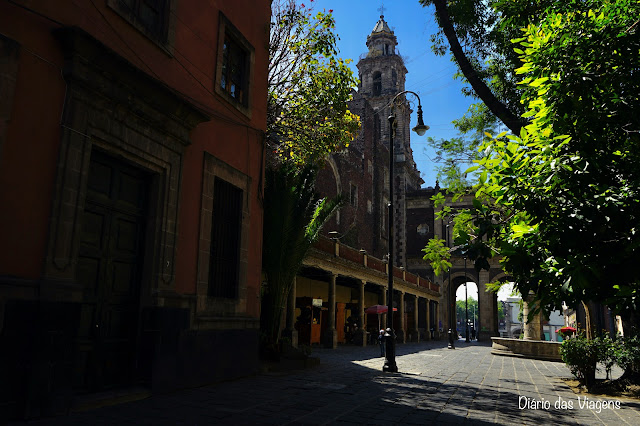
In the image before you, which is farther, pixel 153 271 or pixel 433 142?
pixel 433 142

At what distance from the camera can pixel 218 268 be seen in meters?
9.70

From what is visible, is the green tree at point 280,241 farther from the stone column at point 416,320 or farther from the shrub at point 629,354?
the stone column at point 416,320

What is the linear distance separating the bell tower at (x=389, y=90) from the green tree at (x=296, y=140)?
35.9 m

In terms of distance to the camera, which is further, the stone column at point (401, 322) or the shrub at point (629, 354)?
the stone column at point (401, 322)

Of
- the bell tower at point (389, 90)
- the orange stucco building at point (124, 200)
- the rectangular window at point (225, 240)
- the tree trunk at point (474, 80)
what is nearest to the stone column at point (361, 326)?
the tree trunk at point (474, 80)

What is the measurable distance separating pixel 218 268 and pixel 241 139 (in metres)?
3.15

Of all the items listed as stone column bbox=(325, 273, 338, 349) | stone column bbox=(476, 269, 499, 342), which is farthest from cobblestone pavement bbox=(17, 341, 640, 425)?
stone column bbox=(476, 269, 499, 342)

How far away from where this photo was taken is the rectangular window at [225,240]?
9.60 meters

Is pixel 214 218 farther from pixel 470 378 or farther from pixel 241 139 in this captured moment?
pixel 470 378

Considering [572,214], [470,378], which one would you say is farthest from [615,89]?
[470,378]

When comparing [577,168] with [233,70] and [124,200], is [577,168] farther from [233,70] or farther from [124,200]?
[233,70]

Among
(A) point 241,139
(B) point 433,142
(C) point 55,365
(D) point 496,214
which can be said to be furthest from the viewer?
(B) point 433,142

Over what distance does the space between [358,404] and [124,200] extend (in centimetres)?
510

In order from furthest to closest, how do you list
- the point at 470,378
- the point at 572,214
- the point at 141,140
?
the point at 470,378
the point at 141,140
the point at 572,214
